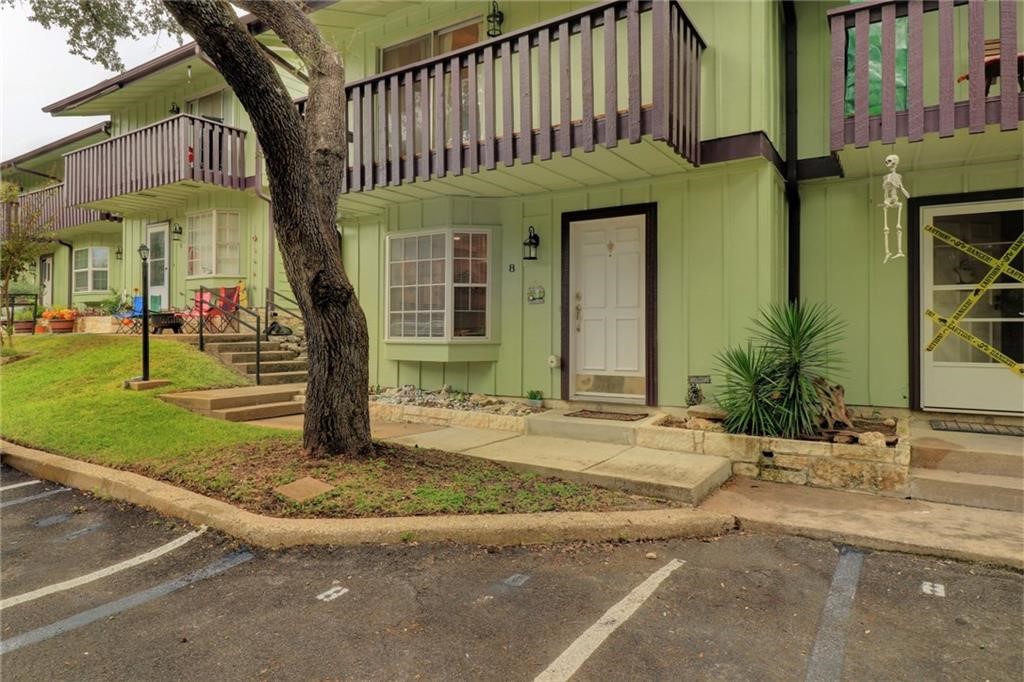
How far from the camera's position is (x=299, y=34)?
5.28 meters

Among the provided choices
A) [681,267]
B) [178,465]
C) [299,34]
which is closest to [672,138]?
[681,267]

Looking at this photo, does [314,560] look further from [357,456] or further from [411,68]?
[411,68]

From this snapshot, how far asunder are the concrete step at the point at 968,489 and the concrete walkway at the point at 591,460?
4.92ft

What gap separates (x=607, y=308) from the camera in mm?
7383

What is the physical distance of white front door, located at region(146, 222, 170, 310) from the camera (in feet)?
47.1

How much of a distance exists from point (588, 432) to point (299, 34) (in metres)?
4.75

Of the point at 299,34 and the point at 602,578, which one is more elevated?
the point at 299,34

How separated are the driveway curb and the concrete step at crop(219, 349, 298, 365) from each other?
240 inches

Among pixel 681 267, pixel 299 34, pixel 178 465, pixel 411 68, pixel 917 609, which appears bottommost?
pixel 917 609

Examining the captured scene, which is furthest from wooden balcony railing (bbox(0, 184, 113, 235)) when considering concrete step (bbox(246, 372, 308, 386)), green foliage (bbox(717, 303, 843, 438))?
green foliage (bbox(717, 303, 843, 438))

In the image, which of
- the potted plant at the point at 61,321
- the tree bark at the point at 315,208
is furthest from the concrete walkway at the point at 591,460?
the potted plant at the point at 61,321

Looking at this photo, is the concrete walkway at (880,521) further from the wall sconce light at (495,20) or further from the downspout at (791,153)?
the wall sconce light at (495,20)

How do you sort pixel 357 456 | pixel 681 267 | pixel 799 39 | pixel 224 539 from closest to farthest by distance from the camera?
pixel 224 539 < pixel 357 456 < pixel 681 267 < pixel 799 39

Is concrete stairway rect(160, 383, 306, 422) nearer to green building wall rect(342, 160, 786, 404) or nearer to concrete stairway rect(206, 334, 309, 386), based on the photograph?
concrete stairway rect(206, 334, 309, 386)
